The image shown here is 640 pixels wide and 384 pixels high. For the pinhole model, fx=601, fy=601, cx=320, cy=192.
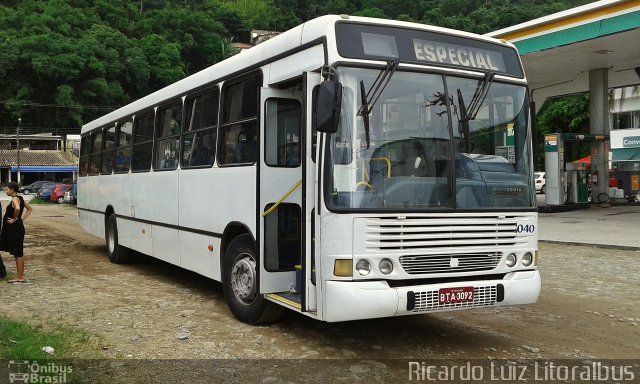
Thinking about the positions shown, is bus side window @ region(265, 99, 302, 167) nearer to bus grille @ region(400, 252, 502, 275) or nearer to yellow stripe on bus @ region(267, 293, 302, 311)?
yellow stripe on bus @ region(267, 293, 302, 311)

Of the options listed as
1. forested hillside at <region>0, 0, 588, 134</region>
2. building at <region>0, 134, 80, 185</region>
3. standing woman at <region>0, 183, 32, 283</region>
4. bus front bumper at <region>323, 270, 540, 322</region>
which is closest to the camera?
bus front bumper at <region>323, 270, 540, 322</region>

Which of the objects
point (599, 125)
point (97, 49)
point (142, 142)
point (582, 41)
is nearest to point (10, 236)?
point (142, 142)

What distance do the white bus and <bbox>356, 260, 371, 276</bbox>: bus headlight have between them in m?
0.01

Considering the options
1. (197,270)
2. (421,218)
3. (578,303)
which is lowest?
(578,303)

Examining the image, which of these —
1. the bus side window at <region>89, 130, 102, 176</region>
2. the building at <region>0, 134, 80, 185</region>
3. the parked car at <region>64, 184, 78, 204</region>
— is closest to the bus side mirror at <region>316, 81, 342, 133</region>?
the bus side window at <region>89, 130, 102, 176</region>

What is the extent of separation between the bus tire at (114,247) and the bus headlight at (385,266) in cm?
760

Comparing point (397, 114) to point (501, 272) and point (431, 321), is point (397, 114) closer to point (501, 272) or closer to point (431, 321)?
point (501, 272)

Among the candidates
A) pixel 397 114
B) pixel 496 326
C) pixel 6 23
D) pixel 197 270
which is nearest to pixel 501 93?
pixel 397 114

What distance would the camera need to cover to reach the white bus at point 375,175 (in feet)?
17.0

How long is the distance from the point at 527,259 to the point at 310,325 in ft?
7.91

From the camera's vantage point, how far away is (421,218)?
5309 millimetres

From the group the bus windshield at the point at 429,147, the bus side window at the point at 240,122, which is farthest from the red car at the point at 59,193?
the bus windshield at the point at 429,147

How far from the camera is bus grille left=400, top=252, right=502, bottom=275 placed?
5.25 meters

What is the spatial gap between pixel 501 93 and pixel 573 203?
2027cm
